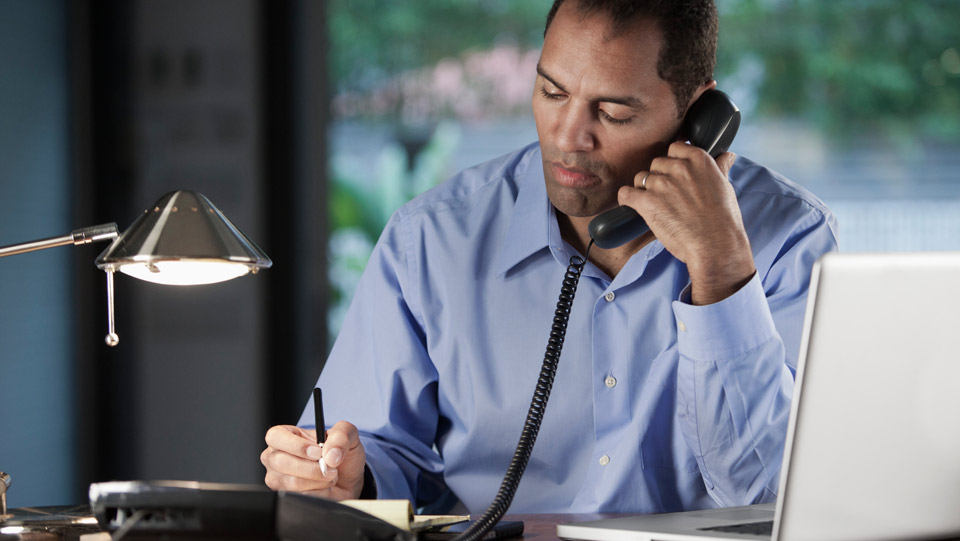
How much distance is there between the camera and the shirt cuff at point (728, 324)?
124 cm

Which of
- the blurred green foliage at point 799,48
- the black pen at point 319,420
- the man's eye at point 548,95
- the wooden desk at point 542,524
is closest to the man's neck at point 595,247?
the man's eye at point 548,95

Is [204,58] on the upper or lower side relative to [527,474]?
upper

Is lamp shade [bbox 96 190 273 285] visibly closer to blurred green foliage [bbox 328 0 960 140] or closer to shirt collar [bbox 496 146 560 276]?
shirt collar [bbox 496 146 560 276]

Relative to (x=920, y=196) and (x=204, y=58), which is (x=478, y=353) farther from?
(x=920, y=196)

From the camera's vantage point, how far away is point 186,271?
1072mm

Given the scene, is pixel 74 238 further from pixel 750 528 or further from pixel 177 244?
pixel 750 528

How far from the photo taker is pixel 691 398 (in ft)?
4.33

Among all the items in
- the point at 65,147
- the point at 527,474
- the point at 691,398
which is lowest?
the point at 527,474

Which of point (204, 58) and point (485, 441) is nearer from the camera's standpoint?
point (485, 441)

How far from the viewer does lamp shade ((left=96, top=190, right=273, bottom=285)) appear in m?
0.98

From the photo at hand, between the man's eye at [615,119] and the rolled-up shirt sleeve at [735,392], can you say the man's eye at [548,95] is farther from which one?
the rolled-up shirt sleeve at [735,392]

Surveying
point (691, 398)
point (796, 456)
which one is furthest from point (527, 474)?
point (796, 456)

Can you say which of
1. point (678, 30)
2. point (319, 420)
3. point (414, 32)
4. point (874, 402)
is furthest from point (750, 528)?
point (414, 32)

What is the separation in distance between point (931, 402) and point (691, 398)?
1.56 ft
